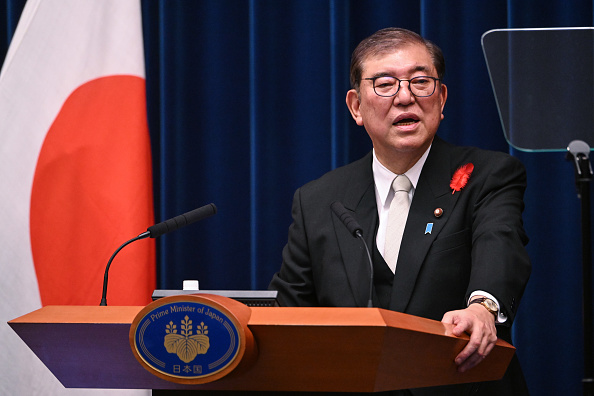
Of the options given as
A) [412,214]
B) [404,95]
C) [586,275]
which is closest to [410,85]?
[404,95]

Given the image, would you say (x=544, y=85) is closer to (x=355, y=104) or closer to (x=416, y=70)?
(x=416, y=70)

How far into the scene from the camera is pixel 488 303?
4.07 ft

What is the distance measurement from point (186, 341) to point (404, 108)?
1.02 metres

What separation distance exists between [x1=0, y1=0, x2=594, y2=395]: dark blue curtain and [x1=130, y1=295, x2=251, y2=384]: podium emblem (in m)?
1.68

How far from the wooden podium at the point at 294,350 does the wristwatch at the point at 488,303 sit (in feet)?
0.65

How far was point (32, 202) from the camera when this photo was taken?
2176mm

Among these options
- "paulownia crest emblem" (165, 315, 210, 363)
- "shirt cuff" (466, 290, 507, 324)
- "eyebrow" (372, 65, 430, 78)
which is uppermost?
"eyebrow" (372, 65, 430, 78)

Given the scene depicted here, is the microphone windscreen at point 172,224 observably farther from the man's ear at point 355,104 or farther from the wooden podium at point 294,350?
the man's ear at point 355,104

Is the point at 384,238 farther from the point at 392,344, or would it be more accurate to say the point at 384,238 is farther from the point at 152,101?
the point at 152,101

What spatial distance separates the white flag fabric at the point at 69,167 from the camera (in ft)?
7.05

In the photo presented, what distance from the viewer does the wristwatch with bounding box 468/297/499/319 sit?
1229 mm

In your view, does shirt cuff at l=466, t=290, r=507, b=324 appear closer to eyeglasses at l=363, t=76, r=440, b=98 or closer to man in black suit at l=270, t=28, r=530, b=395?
man in black suit at l=270, t=28, r=530, b=395

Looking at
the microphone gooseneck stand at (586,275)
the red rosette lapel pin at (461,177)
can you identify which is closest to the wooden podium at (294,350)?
the microphone gooseneck stand at (586,275)

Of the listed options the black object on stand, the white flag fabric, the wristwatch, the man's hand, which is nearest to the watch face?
the wristwatch
